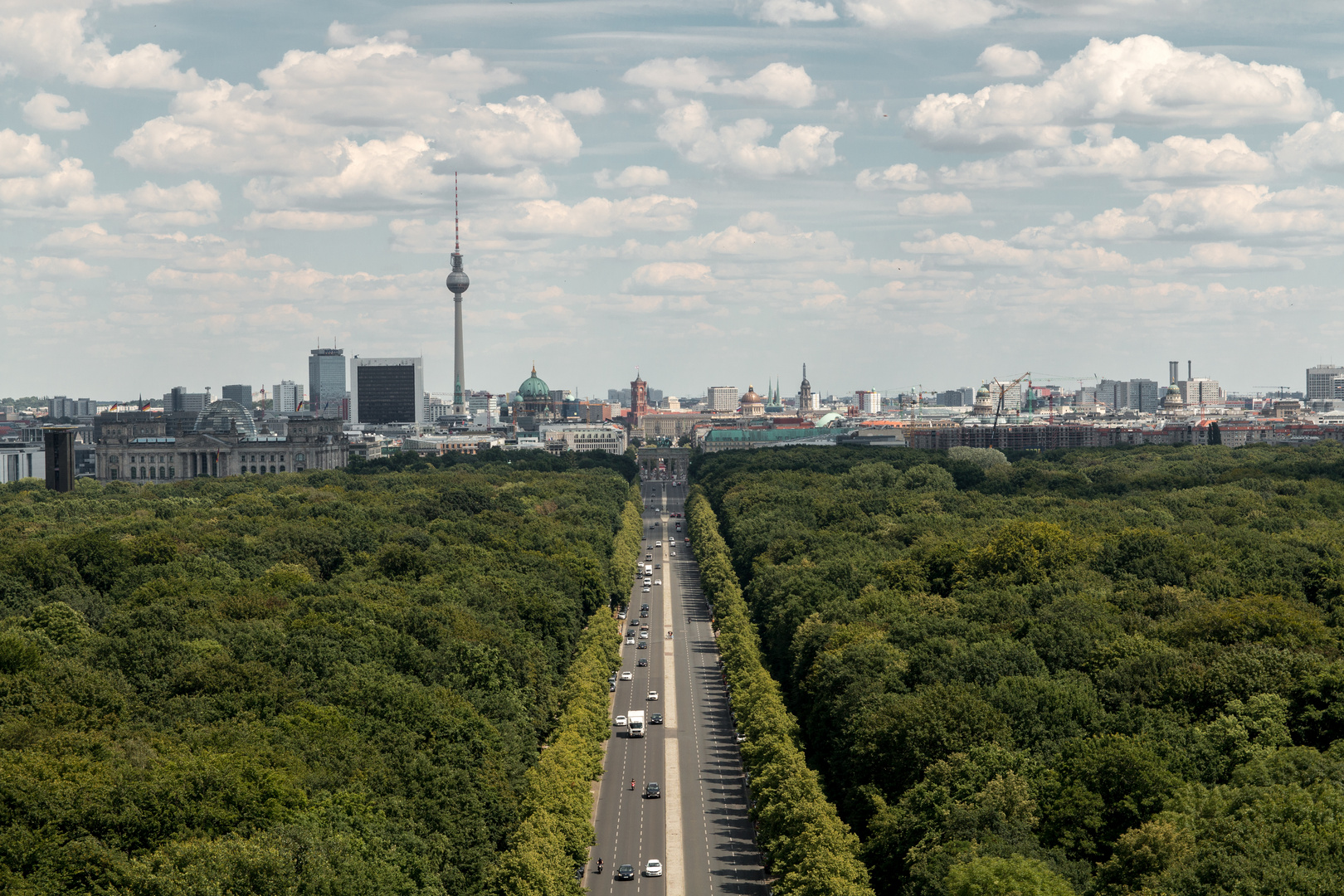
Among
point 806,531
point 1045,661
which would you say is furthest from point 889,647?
point 806,531

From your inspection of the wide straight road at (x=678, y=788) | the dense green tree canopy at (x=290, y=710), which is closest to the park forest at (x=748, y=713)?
the dense green tree canopy at (x=290, y=710)

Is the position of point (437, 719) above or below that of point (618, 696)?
above

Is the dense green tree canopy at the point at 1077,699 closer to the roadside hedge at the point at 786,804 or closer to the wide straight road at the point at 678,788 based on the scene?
the roadside hedge at the point at 786,804

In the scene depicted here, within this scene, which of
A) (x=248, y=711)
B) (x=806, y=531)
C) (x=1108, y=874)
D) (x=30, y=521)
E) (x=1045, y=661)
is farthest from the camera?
(x=30, y=521)

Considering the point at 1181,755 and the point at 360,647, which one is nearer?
the point at 1181,755

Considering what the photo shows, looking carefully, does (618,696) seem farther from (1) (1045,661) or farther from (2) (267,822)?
(2) (267,822)
